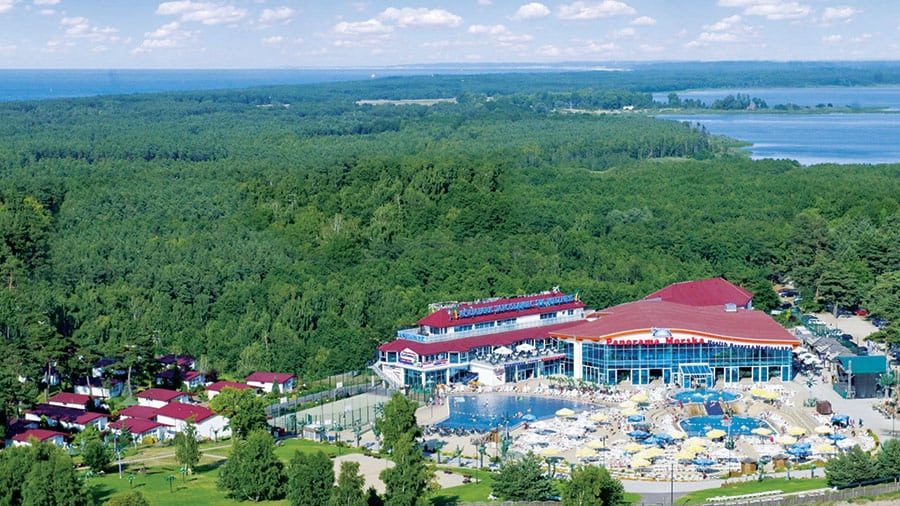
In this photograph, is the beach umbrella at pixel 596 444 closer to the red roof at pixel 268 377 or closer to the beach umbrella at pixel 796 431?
the beach umbrella at pixel 796 431

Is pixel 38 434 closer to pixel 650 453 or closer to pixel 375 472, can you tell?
pixel 375 472

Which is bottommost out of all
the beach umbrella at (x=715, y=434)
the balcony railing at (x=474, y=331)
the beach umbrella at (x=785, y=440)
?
the beach umbrella at (x=785, y=440)

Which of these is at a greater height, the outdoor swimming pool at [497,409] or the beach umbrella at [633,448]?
the beach umbrella at [633,448]

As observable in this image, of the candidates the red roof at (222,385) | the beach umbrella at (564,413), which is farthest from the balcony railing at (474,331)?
the beach umbrella at (564,413)

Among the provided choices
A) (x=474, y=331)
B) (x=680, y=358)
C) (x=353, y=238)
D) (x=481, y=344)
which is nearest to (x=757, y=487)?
(x=680, y=358)

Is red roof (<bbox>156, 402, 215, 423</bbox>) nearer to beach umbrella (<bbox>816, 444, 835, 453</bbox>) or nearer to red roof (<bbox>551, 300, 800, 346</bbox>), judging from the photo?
red roof (<bbox>551, 300, 800, 346</bbox>)

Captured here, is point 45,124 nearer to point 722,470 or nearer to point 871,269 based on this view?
point 871,269

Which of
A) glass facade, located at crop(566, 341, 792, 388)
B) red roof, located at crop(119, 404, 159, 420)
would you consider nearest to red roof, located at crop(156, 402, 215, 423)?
red roof, located at crop(119, 404, 159, 420)

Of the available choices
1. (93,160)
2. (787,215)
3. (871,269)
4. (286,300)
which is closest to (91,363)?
(286,300)
